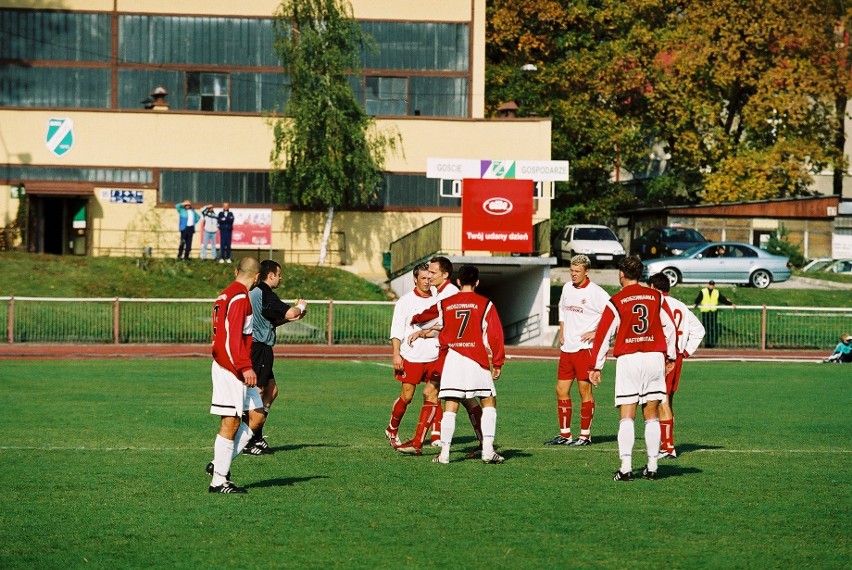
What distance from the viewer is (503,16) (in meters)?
57.0

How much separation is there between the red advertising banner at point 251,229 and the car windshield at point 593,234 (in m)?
11.8

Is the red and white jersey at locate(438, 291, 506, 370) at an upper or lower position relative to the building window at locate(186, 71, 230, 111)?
lower

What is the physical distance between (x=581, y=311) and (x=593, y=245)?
35070 mm

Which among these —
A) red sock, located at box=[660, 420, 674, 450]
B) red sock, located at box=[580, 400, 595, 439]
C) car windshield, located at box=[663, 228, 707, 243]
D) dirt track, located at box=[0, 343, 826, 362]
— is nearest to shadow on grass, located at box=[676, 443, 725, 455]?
red sock, located at box=[660, 420, 674, 450]

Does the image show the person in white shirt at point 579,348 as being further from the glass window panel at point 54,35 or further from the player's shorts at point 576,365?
the glass window panel at point 54,35

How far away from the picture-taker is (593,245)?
49.9 metres

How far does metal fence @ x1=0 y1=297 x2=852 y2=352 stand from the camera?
33.2 meters

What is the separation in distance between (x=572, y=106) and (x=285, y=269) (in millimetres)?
18118

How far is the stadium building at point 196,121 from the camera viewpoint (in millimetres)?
48062

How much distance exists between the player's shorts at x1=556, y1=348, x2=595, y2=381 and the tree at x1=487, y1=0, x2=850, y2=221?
4203 centimetres

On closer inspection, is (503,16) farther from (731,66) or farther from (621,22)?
(731,66)

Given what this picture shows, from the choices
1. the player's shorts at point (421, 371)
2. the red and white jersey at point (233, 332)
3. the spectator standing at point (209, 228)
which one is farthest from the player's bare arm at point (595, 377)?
the spectator standing at point (209, 228)

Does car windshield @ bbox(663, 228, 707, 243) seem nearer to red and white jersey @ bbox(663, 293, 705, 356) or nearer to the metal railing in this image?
the metal railing

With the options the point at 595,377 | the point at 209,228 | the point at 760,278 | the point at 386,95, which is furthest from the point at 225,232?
the point at 595,377
